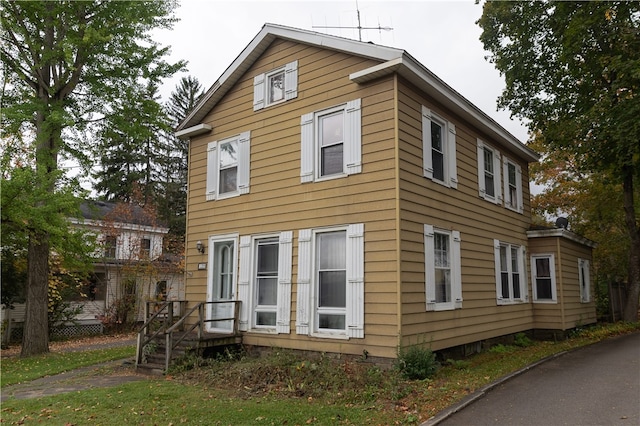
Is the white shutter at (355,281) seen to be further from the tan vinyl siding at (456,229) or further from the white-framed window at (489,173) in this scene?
the white-framed window at (489,173)

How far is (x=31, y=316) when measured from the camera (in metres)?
14.2

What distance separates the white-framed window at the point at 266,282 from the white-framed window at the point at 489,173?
5.59 meters

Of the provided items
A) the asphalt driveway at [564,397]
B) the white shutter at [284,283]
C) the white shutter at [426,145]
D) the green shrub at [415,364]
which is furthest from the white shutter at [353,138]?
the asphalt driveway at [564,397]

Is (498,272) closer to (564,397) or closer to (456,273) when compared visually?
(456,273)

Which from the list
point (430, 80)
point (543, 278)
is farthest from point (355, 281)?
point (543, 278)

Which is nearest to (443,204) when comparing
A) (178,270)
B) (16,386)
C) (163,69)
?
(16,386)

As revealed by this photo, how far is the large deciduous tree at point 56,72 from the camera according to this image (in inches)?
543

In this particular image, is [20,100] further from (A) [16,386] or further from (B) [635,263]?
(B) [635,263]

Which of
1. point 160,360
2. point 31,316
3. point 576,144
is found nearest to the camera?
point 160,360

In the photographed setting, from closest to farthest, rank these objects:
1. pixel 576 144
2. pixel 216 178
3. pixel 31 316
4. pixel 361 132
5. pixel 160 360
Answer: pixel 361 132
pixel 160 360
pixel 216 178
pixel 31 316
pixel 576 144

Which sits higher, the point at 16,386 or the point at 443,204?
the point at 443,204

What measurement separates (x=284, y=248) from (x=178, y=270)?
15.0m

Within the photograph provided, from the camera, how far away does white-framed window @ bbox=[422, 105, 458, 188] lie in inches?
401

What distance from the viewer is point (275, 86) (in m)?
11.7
